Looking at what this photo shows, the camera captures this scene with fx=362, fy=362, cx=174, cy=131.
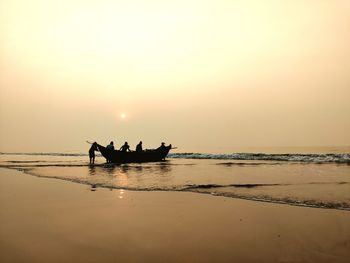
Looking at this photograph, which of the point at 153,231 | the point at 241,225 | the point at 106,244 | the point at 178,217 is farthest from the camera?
the point at 178,217

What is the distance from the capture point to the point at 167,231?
6598 mm

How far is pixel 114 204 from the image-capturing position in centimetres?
970

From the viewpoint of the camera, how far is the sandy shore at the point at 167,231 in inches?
202

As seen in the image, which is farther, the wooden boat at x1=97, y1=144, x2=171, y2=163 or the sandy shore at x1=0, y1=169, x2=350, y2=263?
the wooden boat at x1=97, y1=144, x2=171, y2=163

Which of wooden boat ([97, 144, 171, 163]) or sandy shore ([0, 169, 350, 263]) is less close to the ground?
wooden boat ([97, 144, 171, 163])

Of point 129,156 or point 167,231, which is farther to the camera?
point 129,156

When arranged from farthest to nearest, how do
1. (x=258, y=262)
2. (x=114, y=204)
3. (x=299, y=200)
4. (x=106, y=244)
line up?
→ 1. (x=299, y=200)
2. (x=114, y=204)
3. (x=106, y=244)
4. (x=258, y=262)

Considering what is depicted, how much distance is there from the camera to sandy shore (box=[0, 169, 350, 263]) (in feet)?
16.8

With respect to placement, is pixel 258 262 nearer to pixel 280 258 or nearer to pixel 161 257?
pixel 280 258

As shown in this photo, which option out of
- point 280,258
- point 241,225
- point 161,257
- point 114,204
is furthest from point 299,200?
point 161,257

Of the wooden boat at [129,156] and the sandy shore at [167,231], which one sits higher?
the wooden boat at [129,156]

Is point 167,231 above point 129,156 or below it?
below

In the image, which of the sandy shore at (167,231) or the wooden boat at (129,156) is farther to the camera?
the wooden boat at (129,156)

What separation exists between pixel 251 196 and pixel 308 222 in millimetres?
4153
